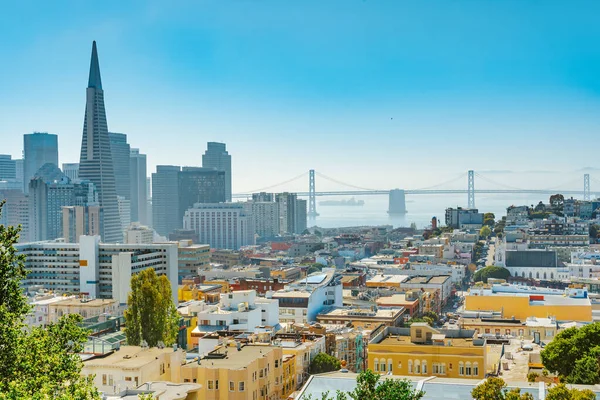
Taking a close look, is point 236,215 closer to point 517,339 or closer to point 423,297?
point 423,297

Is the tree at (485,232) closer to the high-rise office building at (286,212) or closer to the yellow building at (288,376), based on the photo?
the high-rise office building at (286,212)

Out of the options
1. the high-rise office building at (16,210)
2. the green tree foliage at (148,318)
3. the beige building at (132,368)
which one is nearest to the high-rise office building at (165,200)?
the high-rise office building at (16,210)

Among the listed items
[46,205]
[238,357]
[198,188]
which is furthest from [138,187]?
[238,357]

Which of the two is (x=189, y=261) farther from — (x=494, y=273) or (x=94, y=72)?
(x=94, y=72)

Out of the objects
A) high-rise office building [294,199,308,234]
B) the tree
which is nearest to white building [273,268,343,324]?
the tree

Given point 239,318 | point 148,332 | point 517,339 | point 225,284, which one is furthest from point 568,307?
point 225,284

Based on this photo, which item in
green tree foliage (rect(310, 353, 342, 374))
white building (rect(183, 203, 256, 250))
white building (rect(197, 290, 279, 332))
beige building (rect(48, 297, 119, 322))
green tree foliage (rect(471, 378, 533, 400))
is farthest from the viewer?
white building (rect(183, 203, 256, 250))

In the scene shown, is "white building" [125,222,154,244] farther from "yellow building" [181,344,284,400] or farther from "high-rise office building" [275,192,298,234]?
"yellow building" [181,344,284,400]
